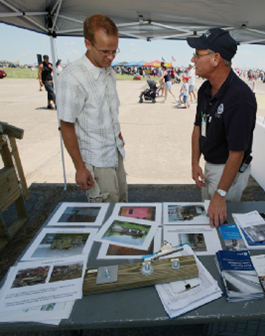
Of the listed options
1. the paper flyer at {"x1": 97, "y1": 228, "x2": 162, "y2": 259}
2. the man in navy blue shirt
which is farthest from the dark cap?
the paper flyer at {"x1": 97, "y1": 228, "x2": 162, "y2": 259}

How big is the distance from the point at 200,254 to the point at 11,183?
7.33 feet

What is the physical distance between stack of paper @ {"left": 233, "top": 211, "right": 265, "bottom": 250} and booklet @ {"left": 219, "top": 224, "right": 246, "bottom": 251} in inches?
1.2

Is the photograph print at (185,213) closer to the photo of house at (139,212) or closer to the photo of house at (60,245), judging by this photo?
the photo of house at (139,212)

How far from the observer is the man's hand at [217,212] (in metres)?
1.41

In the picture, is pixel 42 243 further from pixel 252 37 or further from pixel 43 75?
pixel 43 75

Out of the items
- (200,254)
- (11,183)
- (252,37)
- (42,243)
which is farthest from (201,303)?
(252,37)

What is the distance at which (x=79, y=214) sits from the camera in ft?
5.20

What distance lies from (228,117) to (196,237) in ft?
2.42

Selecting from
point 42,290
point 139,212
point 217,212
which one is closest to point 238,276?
point 217,212

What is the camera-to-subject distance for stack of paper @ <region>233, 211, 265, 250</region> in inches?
50.4

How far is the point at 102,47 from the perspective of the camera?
150 centimetres

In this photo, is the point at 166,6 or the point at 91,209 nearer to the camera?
the point at 91,209

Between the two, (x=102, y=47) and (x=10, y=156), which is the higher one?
(x=102, y=47)

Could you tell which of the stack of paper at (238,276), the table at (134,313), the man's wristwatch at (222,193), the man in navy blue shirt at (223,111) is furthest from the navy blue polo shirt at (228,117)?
the table at (134,313)
